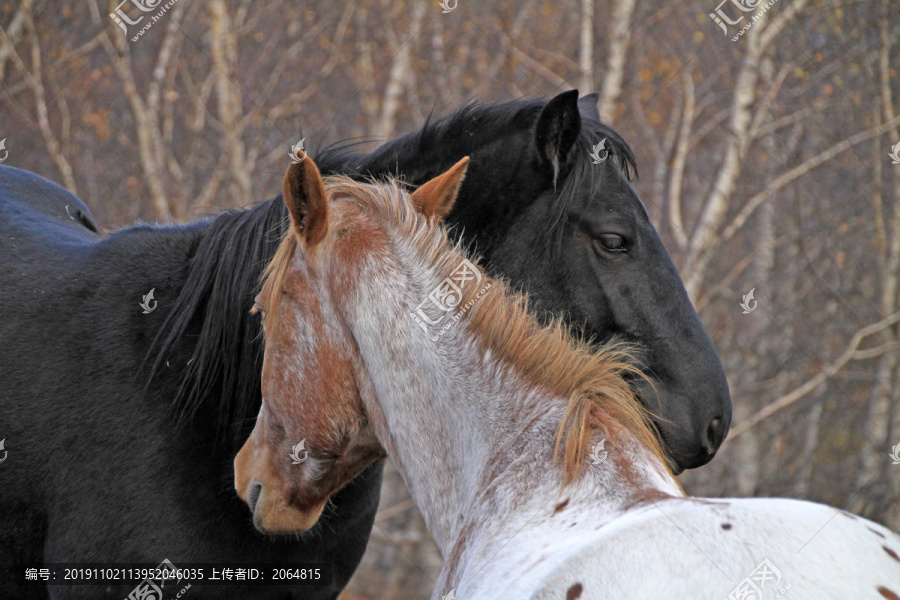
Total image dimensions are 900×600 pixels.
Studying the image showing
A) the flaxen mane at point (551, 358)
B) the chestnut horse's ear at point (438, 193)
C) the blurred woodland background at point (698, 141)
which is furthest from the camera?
the blurred woodland background at point (698, 141)

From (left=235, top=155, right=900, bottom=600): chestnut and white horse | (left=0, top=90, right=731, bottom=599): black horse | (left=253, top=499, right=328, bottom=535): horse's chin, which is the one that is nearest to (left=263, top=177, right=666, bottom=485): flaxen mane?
(left=235, top=155, right=900, bottom=600): chestnut and white horse

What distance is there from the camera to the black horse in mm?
2807

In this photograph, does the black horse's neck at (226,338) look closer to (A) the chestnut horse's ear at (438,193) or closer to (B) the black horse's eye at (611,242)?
(A) the chestnut horse's ear at (438,193)

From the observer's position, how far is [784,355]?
27.0ft

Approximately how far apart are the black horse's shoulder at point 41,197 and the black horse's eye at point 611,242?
2600mm

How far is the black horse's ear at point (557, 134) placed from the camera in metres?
3.04

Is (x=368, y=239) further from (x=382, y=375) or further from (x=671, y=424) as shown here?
(x=671, y=424)

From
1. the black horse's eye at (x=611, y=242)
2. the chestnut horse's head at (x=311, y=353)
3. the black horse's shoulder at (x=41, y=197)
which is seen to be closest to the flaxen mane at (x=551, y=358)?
the chestnut horse's head at (x=311, y=353)

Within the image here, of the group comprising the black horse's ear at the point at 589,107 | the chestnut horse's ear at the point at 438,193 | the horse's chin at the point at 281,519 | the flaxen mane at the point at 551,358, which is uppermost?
the black horse's ear at the point at 589,107

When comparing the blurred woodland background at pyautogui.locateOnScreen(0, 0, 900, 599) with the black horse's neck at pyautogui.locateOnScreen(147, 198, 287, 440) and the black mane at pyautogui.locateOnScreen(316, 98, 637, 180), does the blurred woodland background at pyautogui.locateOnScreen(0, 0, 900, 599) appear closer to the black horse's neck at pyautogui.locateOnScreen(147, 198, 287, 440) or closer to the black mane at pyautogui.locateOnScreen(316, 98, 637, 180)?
the black mane at pyautogui.locateOnScreen(316, 98, 637, 180)

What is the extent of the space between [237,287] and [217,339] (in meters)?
0.21

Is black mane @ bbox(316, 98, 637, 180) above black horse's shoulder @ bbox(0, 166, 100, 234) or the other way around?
above

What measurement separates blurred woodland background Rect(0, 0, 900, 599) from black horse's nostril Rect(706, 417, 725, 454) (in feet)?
16.7

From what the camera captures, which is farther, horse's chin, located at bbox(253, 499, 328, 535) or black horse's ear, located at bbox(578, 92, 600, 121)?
black horse's ear, located at bbox(578, 92, 600, 121)
